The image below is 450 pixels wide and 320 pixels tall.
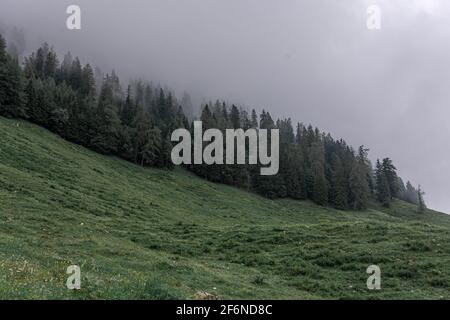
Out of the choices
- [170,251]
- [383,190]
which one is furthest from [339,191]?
[170,251]

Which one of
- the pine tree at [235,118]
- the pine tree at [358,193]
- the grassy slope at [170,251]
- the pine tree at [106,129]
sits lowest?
the grassy slope at [170,251]

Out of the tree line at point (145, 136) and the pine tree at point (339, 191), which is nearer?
the tree line at point (145, 136)

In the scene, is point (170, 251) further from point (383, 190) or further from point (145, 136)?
point (383, 190)

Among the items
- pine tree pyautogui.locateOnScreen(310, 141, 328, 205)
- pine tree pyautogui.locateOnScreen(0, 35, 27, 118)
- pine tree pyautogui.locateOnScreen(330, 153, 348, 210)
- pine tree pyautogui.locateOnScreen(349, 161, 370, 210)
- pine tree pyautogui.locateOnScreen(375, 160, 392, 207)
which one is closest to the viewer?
pine tree pyautogui.locateOnScreen(0, 35, 27, 118)

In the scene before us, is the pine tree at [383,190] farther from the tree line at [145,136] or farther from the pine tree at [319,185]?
the pine tree at [319,185]

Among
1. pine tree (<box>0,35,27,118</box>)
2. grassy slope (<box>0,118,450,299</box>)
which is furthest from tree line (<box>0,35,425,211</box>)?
grassy slope (<box>0,118,450,299</box>)

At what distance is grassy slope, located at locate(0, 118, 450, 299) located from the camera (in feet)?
57.0

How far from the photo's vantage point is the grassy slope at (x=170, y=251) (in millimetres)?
17375

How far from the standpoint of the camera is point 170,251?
99.2 ft

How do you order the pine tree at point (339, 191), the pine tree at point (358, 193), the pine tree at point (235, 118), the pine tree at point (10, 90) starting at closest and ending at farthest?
the pine tree at point (10, 90) → the pine tree at point (339, 191) → the pine tree at point (358, 193) → the pine tree at point (235, 118)

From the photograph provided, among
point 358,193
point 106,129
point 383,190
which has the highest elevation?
point 106,129

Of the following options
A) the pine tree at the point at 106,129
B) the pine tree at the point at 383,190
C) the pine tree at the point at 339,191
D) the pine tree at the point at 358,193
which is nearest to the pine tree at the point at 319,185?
the pine tree at the point at 339,191

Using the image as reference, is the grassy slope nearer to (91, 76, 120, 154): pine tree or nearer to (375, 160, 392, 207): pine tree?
(91, 76, 120, 154): pine tree

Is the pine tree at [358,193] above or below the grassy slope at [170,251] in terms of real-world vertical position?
above
